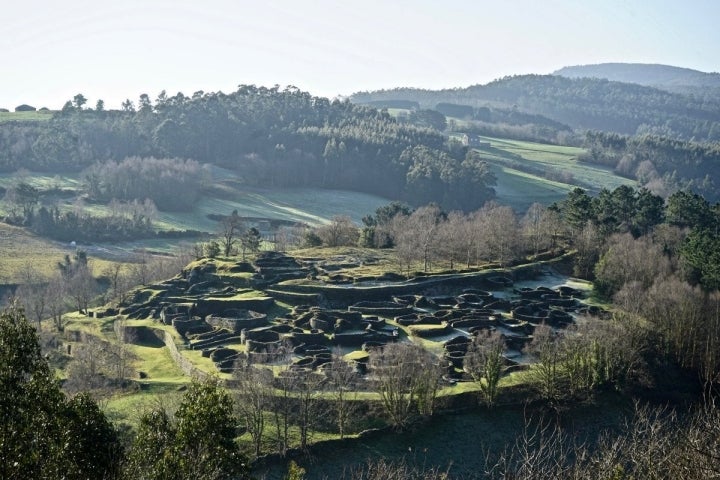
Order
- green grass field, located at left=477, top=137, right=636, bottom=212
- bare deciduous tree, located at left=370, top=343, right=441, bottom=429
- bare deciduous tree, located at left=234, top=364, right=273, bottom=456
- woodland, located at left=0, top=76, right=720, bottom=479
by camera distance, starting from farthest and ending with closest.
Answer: green grass field, located at left=477, top=137, right=636, bottom=212 → bare deciduous tree, located at left=370, top=343, right=441, bottom=429 → bare deciduous tree, located at left=234, top=364, right=273, bottom=456 → woodland, located at left=0, top=76, right=720, bottom=479

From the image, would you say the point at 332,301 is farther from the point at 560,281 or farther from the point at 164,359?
the point at 560,281

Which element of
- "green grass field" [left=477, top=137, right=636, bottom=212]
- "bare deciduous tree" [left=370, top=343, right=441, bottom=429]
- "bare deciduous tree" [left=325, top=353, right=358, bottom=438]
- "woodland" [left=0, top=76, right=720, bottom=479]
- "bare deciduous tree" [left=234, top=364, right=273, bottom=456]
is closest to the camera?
"woodland" [left=0, top=76, right=720, bottom=479]

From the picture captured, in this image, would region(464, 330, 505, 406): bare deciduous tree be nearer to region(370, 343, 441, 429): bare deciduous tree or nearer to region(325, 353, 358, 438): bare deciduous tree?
region(370, 343, 441, 429): bare deciduous tree

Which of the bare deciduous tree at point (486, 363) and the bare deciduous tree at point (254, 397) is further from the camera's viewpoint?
the bare deciduous tree at point (486, 363)

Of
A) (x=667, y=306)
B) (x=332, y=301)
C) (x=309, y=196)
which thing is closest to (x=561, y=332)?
(x=667, y=306)

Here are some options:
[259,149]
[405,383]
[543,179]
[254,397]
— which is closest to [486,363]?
[405,383]

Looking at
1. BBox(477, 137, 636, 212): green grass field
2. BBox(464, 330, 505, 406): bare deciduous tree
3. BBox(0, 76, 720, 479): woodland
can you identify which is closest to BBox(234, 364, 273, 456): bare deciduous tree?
BBox(0, 76, 720, 479): woodland

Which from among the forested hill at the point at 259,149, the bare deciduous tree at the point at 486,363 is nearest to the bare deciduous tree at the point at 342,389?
the bare deciduous tree at the point at 486,363

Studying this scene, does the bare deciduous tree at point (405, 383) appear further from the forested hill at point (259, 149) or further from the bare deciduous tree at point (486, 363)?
the forested hill at point (259, 149)
